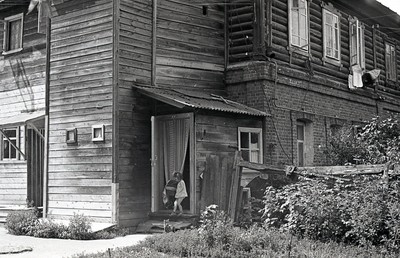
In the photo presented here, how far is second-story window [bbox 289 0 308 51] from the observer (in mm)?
15805

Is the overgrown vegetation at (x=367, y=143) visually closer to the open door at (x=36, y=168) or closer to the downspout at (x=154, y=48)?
the downspout at (x=154, y=48)

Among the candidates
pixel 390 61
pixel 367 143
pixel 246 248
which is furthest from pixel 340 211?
pixel 390 61

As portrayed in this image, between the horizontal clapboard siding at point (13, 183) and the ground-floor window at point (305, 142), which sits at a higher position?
the ground-floor window at point (305, 142)

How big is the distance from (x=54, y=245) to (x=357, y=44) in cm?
1396

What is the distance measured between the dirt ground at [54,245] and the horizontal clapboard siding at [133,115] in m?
1.18

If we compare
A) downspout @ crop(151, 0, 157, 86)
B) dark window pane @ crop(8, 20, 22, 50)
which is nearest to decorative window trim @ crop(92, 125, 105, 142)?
downspout @ crop(151, 0, 157, 86)

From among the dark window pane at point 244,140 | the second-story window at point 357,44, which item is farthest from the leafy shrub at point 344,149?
the second-story window at point 357,44

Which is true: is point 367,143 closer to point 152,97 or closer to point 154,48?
point 152,97

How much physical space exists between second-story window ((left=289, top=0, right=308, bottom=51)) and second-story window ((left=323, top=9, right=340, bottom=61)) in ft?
4.29

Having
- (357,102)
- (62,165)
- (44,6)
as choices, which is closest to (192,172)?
(62,165)

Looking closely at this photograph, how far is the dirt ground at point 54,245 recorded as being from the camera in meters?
9.11

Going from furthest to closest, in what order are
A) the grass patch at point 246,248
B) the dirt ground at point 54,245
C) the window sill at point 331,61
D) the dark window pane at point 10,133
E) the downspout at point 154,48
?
the window sill at point 331,61
the dark window pane at point 10,133
the downspout at point 154,48
the dirt ground at point 54,245
the grass patch at point 246,248

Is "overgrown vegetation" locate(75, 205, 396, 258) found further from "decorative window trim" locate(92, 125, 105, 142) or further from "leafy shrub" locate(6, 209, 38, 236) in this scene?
"decorative window trim" locate(92, 125, 105, 142)

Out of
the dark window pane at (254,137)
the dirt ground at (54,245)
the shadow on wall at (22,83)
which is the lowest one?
the dirt ground at (54,245)
